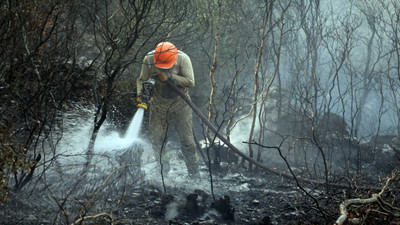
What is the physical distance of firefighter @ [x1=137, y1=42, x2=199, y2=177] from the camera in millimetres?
5270

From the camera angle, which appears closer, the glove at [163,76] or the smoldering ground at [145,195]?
the smoldering ground at [145,195]

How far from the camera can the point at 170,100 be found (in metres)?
5.59

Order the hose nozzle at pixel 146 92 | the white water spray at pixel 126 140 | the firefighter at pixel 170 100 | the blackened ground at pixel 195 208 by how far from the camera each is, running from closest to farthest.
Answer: the blackened ground at pixel 195 208 → the hose nozzle at pixel 146 92 → the white water spray at pixel 126 140 → the firefighter at pixel 170 100

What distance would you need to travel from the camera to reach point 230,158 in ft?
22.5

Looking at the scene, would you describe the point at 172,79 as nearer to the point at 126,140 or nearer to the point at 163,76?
the point at 163,76

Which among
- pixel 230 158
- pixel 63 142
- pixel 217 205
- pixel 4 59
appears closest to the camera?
pixel 4 59

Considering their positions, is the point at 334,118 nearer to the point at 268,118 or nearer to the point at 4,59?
the point at 268,118

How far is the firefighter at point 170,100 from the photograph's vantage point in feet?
17.3

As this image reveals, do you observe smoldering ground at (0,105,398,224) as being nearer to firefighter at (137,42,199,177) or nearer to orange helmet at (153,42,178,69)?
firefighter at (137,42,199,177)

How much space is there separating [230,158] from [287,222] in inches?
127

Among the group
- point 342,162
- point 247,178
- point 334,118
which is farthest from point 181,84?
point 334,118

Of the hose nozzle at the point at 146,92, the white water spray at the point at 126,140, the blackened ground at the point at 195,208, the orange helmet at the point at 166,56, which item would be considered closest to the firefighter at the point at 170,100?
the orange helmet at the point at 166,56

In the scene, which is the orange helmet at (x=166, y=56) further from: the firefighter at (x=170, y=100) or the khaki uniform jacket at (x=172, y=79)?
the khaki uniform jacket at (x=172, y=79)

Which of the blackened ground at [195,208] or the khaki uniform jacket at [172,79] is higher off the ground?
the khaki uniform jacket at [172,79]
